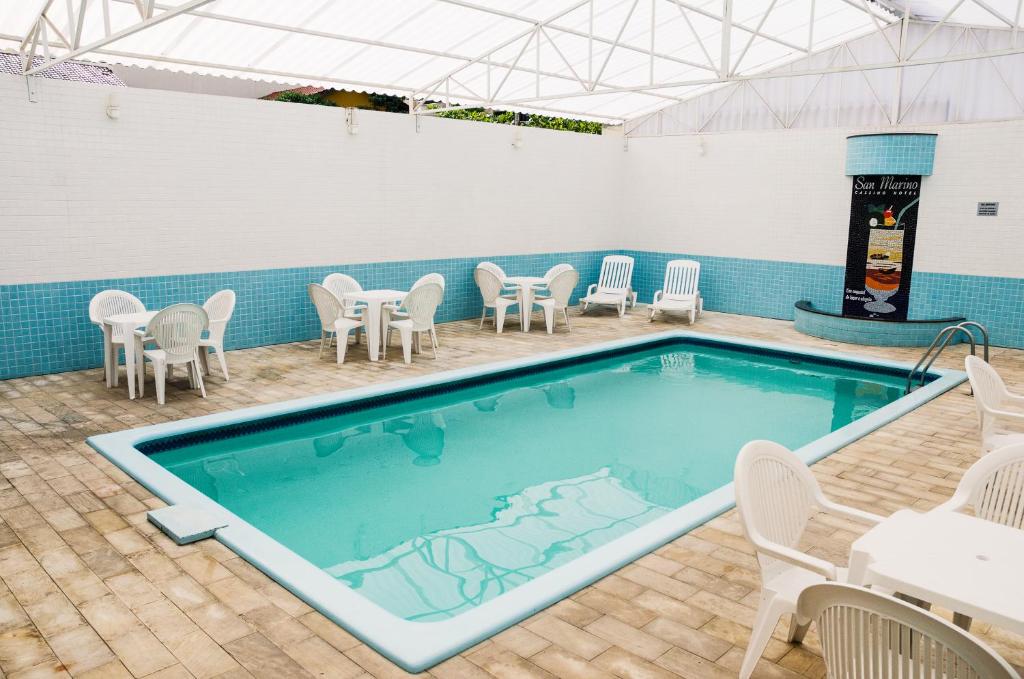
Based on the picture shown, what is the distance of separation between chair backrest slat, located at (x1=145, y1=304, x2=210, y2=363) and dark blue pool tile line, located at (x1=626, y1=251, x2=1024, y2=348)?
834 cm

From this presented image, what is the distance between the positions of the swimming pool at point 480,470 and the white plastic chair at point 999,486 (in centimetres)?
141

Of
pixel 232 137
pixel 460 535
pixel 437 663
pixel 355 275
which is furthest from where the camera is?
pixel 355 275

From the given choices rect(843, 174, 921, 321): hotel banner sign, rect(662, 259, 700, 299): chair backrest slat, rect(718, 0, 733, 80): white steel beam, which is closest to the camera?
rect(718, 0, 733, 80): white steel beam

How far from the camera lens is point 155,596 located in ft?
10.6

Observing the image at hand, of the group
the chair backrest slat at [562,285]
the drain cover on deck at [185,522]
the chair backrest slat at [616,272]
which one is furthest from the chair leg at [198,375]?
the chair backrest slat at [616,272]

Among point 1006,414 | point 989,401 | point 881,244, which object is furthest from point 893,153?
point 1006,414

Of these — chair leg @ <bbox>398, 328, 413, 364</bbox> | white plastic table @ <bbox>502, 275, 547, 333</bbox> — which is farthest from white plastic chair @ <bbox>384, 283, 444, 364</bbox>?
white plastic table @ <bbox>502, 275, 547, 333</bbox>

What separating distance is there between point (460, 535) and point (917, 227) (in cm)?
840

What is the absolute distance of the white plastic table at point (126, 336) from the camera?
6.44m

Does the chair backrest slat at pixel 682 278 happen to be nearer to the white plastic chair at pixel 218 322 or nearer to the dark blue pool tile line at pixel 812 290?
the dark blue pool tile line at pixel 812 290

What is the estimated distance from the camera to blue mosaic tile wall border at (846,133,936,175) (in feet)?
31.6

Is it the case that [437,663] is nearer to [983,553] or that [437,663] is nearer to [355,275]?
[983,553]

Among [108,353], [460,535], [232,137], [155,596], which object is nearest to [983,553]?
[460,535]

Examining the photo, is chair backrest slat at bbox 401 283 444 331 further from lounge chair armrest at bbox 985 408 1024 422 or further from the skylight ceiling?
lounge chair armrest at bbox 985 408 1024 422
